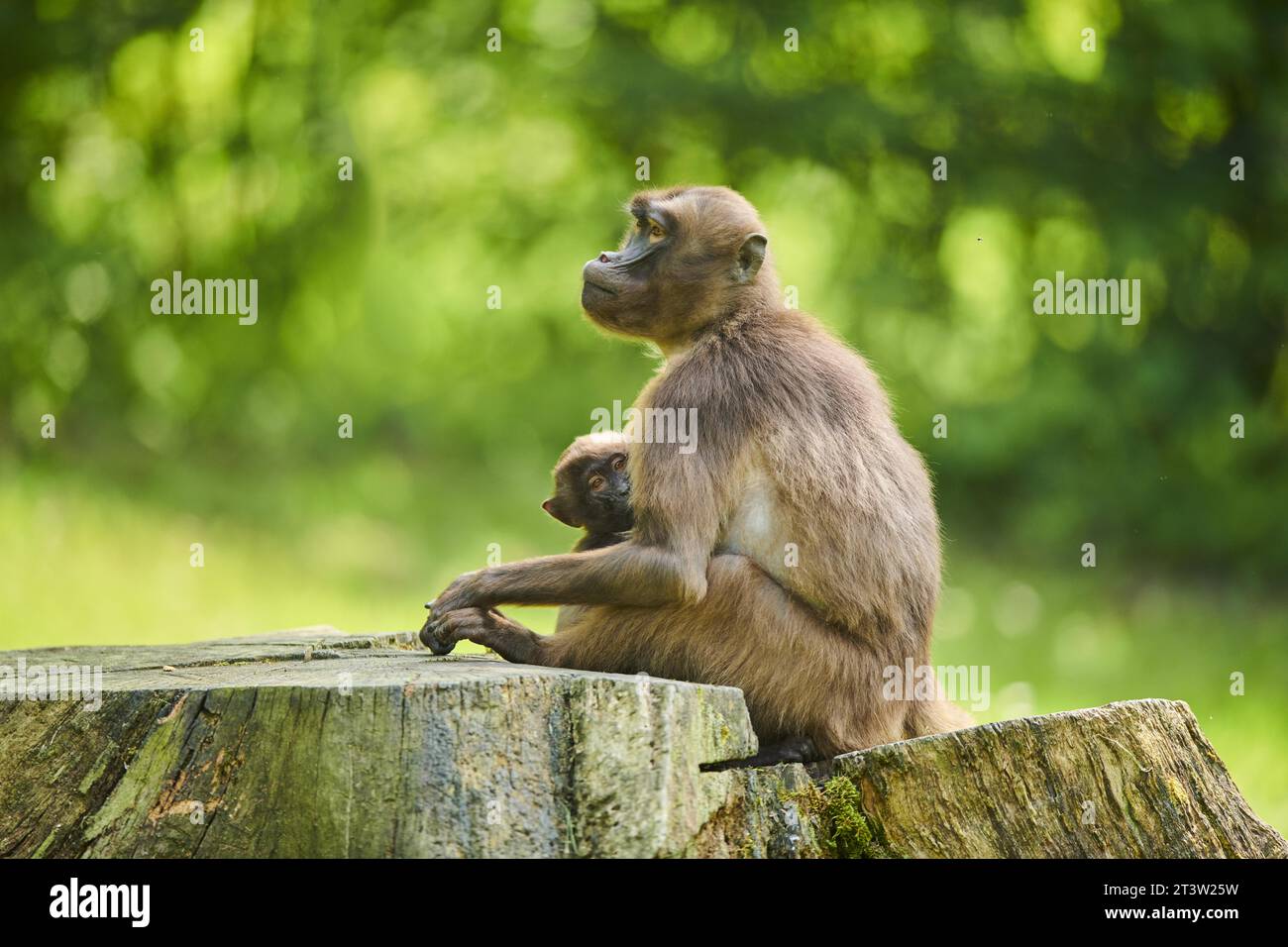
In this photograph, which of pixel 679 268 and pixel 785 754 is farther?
pixel 679 268

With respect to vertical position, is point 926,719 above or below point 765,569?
below

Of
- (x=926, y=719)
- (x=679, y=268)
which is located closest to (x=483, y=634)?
(x=679, y=268)

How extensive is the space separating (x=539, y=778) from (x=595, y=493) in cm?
237

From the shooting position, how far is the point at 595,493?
719 centimetres

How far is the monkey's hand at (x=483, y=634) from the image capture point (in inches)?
239

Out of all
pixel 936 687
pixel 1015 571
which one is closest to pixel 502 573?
pixel 936 687

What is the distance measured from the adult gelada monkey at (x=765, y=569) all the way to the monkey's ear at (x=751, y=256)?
19.2 inches

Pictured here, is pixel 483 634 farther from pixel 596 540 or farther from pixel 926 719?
pixel 926 719

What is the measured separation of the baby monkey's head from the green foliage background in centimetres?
687

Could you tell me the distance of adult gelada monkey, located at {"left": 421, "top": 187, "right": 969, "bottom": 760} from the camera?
19.2 ft

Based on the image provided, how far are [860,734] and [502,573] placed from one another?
1.61 metres

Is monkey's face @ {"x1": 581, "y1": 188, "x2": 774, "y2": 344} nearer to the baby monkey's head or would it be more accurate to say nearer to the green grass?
the baby monkey's head

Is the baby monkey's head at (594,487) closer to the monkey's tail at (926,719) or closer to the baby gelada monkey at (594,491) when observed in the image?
the baby gelada monkey at (594,491)

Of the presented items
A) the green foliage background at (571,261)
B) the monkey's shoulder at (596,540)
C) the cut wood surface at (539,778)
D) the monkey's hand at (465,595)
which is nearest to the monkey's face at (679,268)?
the monkey's shoulder at (596,540)
